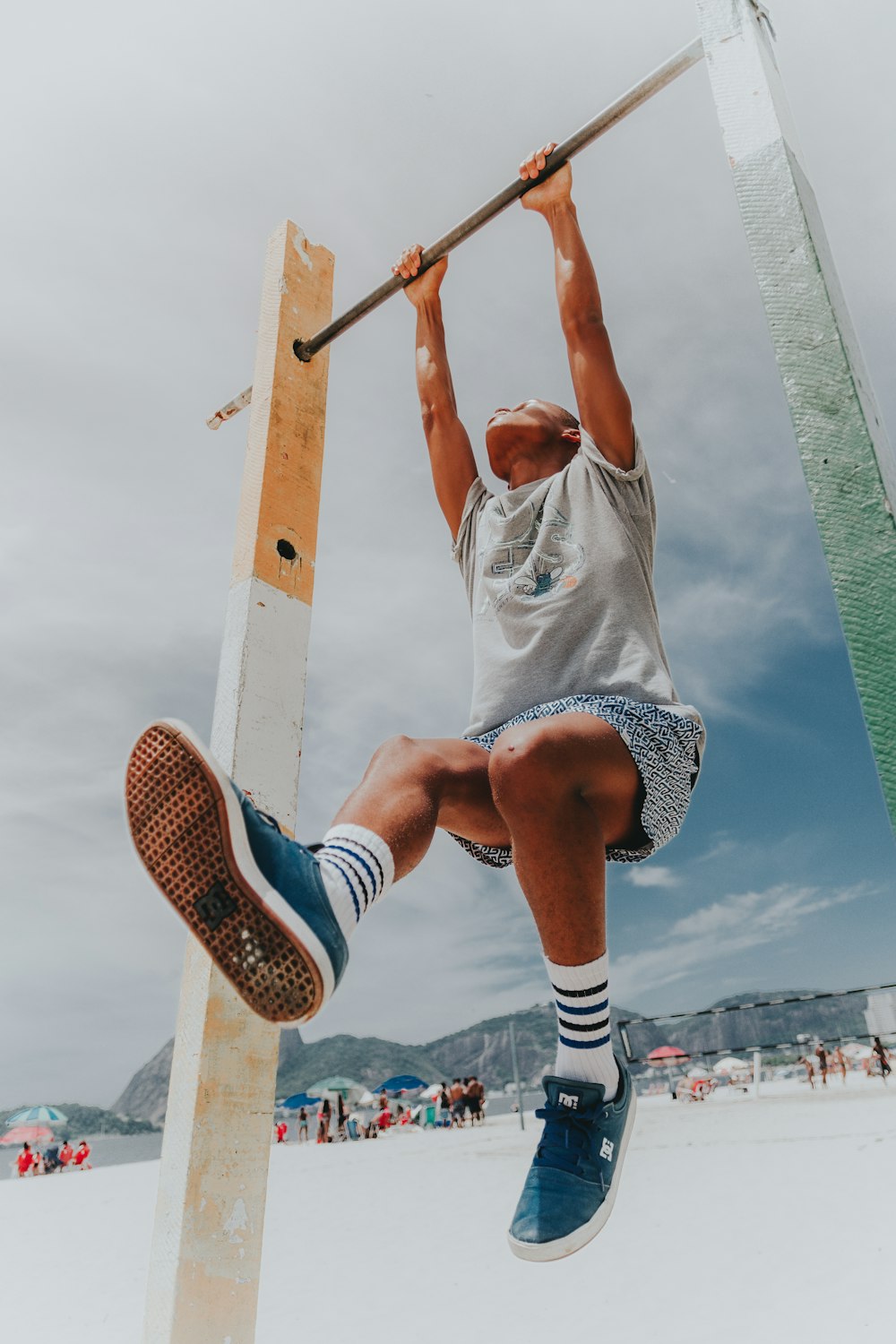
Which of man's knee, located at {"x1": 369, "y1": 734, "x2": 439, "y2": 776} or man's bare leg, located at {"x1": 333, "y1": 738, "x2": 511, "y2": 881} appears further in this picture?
man's knee, located at {"x1": 369, "y1": 734, "x2": 439, "y2": 776}

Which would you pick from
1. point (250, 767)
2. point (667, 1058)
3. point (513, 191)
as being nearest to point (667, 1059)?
point (667, 1058)

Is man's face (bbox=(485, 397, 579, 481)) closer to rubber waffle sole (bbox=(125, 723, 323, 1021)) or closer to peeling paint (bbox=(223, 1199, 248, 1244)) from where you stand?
rubber waffle sole (bbox=(125, 723, 323, 1021))

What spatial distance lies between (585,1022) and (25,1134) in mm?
25001

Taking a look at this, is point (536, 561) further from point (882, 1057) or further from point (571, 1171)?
point (882, 1057)

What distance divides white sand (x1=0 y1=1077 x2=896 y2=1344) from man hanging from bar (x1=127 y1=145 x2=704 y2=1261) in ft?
7.90

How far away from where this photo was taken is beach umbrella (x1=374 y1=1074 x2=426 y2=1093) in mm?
25858

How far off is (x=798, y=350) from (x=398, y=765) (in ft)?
3.36

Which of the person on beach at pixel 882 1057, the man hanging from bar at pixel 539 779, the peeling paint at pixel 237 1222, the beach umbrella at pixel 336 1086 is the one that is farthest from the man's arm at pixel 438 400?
the beach umbrella at pixel 336 1086

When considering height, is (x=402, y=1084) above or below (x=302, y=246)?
below

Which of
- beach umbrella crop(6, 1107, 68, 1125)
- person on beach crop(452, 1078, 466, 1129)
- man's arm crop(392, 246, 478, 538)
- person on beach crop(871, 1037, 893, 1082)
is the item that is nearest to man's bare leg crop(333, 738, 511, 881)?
man's arm crop(392, 246, 478, 538)

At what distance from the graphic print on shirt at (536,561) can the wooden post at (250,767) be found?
766 millimetres

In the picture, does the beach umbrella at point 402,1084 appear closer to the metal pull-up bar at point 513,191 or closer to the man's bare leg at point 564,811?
the metal pull-up bar at point 513,191

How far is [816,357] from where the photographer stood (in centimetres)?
135

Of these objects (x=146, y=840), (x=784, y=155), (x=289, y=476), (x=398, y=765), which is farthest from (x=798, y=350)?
(x=289, y=476)
